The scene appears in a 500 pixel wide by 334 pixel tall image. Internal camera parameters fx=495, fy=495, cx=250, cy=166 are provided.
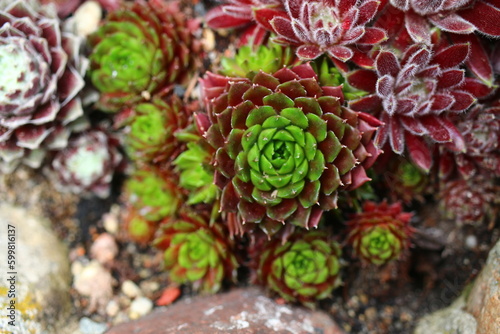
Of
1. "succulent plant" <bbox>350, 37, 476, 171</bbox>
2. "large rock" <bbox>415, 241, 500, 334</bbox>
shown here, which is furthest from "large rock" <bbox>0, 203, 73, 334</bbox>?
"large rock" <bbox>415, 241, 500, 334</bbox>

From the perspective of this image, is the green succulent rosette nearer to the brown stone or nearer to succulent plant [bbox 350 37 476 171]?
succulent plant [bbox 350 37 476 171]

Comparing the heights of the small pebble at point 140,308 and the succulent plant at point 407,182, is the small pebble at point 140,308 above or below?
below

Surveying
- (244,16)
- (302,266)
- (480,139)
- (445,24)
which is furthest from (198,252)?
(445,24)

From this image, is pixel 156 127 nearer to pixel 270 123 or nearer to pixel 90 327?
pixel 270 123

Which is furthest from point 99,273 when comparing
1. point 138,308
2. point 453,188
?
point 453,188

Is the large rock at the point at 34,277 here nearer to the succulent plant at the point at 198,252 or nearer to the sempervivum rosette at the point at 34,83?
the sempervivum rosette at the point at 34,83

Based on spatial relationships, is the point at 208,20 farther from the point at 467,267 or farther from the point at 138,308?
the point at 467,267

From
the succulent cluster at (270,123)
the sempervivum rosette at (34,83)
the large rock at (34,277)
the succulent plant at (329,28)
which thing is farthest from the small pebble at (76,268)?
the succulent plant at (329,28)
